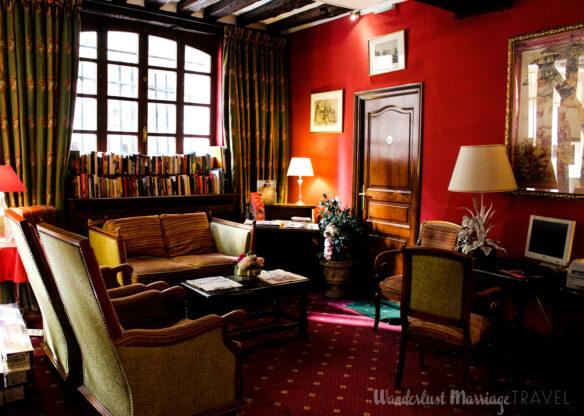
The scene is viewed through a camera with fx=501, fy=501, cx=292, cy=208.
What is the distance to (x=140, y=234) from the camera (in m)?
5.03

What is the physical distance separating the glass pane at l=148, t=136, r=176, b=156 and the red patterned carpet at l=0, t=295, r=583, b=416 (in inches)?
104

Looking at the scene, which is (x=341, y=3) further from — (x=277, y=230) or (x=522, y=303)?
(x=522, y=303)

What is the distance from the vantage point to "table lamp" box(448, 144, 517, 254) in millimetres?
3822

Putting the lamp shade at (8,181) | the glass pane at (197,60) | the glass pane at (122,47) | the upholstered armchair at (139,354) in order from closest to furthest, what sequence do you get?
the upholstered armchair at (139,354) → the lamp shade at (8,181) → the glass pane at (122,47) → the glass pane at (197,60)

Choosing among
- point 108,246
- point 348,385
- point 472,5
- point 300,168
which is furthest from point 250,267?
point 472,5

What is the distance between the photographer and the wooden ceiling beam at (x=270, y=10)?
552 centimetres

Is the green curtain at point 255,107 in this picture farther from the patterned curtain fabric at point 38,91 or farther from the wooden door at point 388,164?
the patterned curtain fabric at point 38,91

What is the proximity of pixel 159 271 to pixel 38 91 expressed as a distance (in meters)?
2.20

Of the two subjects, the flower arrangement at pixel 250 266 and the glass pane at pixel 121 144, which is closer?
the flower arrangement at pixel 250 266

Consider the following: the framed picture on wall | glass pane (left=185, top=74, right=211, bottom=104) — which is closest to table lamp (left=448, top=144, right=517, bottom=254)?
the framed picture on wall

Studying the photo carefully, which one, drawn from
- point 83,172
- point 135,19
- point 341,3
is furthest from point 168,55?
point 341,3

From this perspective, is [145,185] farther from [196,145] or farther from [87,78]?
[87,78]

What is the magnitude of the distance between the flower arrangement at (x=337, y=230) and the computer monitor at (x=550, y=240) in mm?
1921

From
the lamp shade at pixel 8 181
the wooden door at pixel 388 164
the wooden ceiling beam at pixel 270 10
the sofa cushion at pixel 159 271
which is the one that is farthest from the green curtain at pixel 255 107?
the lamp shade at pixel 8 181
